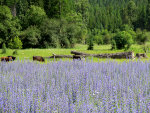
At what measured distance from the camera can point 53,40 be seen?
39.4 m

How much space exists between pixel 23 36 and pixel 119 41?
18.3m

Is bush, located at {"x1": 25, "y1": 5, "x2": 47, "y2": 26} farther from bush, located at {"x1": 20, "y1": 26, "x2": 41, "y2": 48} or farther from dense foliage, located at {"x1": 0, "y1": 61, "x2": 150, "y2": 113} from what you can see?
dense foliage, located at {"x1": 0, "y1": 61, "x2": 150, "y2": 113}

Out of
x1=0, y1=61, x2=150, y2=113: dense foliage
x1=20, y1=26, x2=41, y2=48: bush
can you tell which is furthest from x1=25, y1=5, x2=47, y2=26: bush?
x1=0, y1=61, x2=150, y2=113: dense foliage

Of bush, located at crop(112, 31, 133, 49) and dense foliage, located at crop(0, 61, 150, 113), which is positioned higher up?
bush, located at crop(112, 31, 133, 49)

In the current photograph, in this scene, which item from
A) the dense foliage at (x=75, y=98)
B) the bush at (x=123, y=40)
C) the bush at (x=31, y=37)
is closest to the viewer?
the dense foliage at (x=75, y=98)

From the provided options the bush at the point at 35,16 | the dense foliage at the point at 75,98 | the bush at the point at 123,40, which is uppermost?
the bush at the point at 35,16

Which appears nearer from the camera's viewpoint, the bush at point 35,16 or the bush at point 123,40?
the bush at point 123,40

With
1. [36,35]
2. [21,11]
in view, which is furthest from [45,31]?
[21,11]

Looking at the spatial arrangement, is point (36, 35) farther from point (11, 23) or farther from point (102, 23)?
point (102, 23)

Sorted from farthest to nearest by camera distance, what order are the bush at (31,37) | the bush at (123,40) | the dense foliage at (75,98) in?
the bush at (31,37) < the bush at (123,40) < the dense foliage at (75,98)

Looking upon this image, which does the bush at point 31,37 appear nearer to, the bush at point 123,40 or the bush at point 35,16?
the bush at point 35,16

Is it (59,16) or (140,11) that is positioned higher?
(140,11)

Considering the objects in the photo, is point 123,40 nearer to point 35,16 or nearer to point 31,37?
point 31,37

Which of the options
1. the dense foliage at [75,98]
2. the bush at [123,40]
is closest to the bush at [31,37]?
the bush at [123,40]
